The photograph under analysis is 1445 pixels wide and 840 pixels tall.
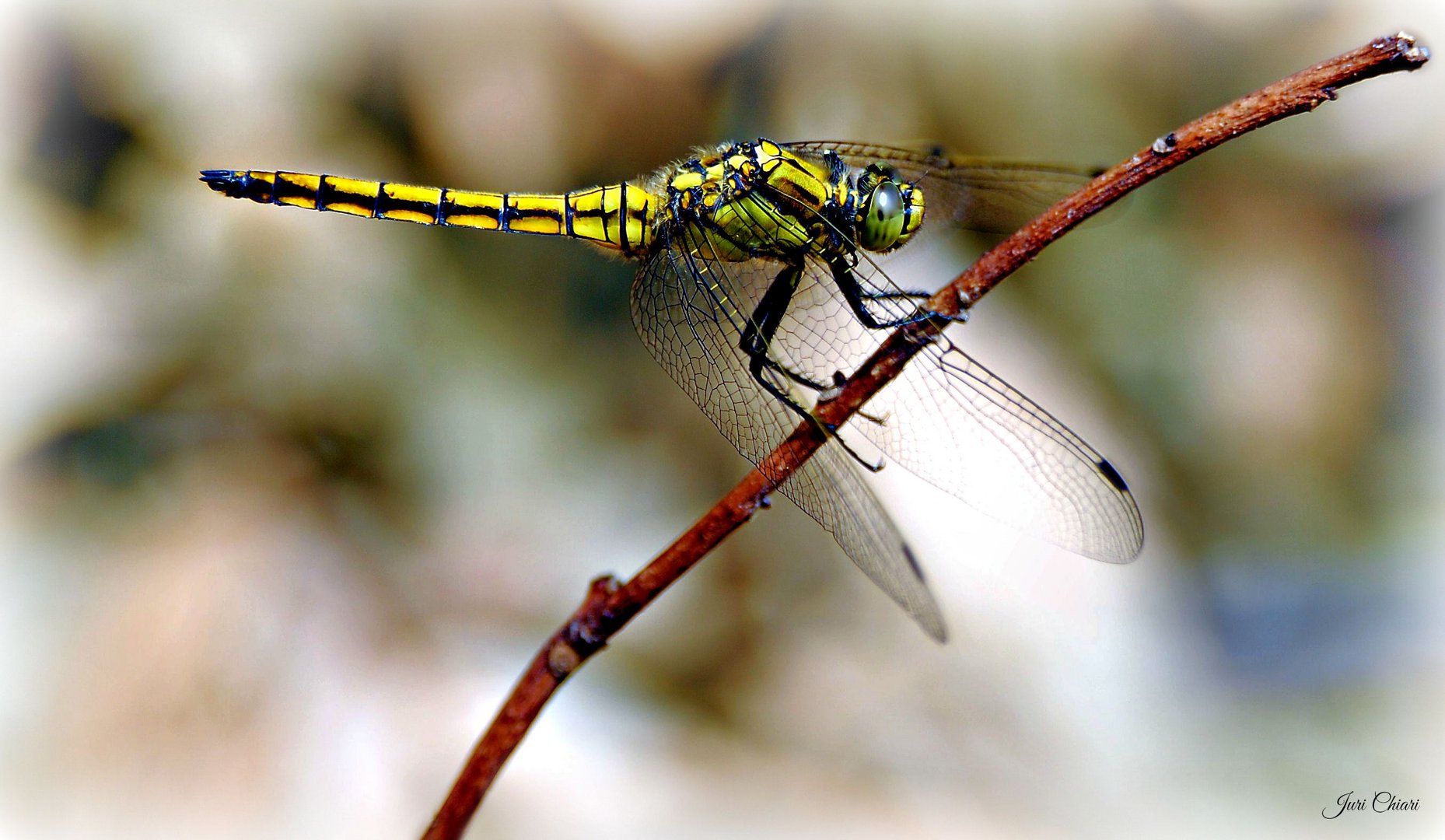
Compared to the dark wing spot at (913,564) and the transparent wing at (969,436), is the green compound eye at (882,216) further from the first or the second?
the dark wing spot at (913,564)

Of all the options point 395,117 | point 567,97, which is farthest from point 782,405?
point 395,117

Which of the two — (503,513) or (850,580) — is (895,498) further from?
(503,513)

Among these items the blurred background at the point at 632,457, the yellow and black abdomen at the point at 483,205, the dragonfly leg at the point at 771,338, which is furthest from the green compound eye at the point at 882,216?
the blurred background at the point at 632,457

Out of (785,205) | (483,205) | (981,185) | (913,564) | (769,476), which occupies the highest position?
(981,185)

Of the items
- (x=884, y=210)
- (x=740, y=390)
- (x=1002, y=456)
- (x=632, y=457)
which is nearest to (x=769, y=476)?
(x=740, y=390)

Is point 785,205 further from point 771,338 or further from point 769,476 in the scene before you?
point 769,476
